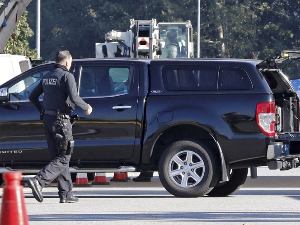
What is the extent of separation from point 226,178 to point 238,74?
1304 millimetres

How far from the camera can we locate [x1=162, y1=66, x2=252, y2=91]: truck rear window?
12.4 metres

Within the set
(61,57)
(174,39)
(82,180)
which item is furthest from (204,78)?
(174,39)

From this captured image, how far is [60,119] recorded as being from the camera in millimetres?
11352

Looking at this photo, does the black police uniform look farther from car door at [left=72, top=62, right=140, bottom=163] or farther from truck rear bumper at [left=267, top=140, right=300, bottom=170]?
truck rear bumper at [left=267, top=140, right=300, bottom=170]

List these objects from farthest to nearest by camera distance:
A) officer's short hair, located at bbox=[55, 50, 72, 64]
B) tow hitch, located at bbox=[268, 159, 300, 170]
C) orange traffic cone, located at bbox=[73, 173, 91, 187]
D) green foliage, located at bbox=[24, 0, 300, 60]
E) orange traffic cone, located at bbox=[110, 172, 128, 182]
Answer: green foliage, located at bbox=[24, 0, 300, 60]
orange traffic cone, located at bbox=[110, 172, 128, 182]
orange traffic cone, located at bbox=[73, 173, 91, 187]
tow hitch, located at bbox=[268, 159, 300, 170]
officer's short hair, located at bbox=[55, 50, 72, 64]

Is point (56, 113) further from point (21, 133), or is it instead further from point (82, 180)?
point (82, 180)

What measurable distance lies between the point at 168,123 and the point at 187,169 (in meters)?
0.62

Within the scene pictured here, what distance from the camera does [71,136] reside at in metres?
11.4

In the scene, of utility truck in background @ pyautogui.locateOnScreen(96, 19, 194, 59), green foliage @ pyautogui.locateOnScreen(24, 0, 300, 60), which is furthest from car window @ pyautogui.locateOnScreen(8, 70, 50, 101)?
green foliage @ pyautogui.locateOnScreen(24, 0, 300, 60)

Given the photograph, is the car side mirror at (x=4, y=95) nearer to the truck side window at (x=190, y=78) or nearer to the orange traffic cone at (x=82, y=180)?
the truck side window at (x=190, y=78)

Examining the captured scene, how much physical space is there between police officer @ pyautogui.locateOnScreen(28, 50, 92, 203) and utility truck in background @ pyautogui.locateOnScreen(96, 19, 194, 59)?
14356mm

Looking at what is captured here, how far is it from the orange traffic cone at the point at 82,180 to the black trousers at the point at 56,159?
318 cm

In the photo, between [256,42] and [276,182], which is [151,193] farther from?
[256,42]

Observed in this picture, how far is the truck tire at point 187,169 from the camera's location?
484 inches
